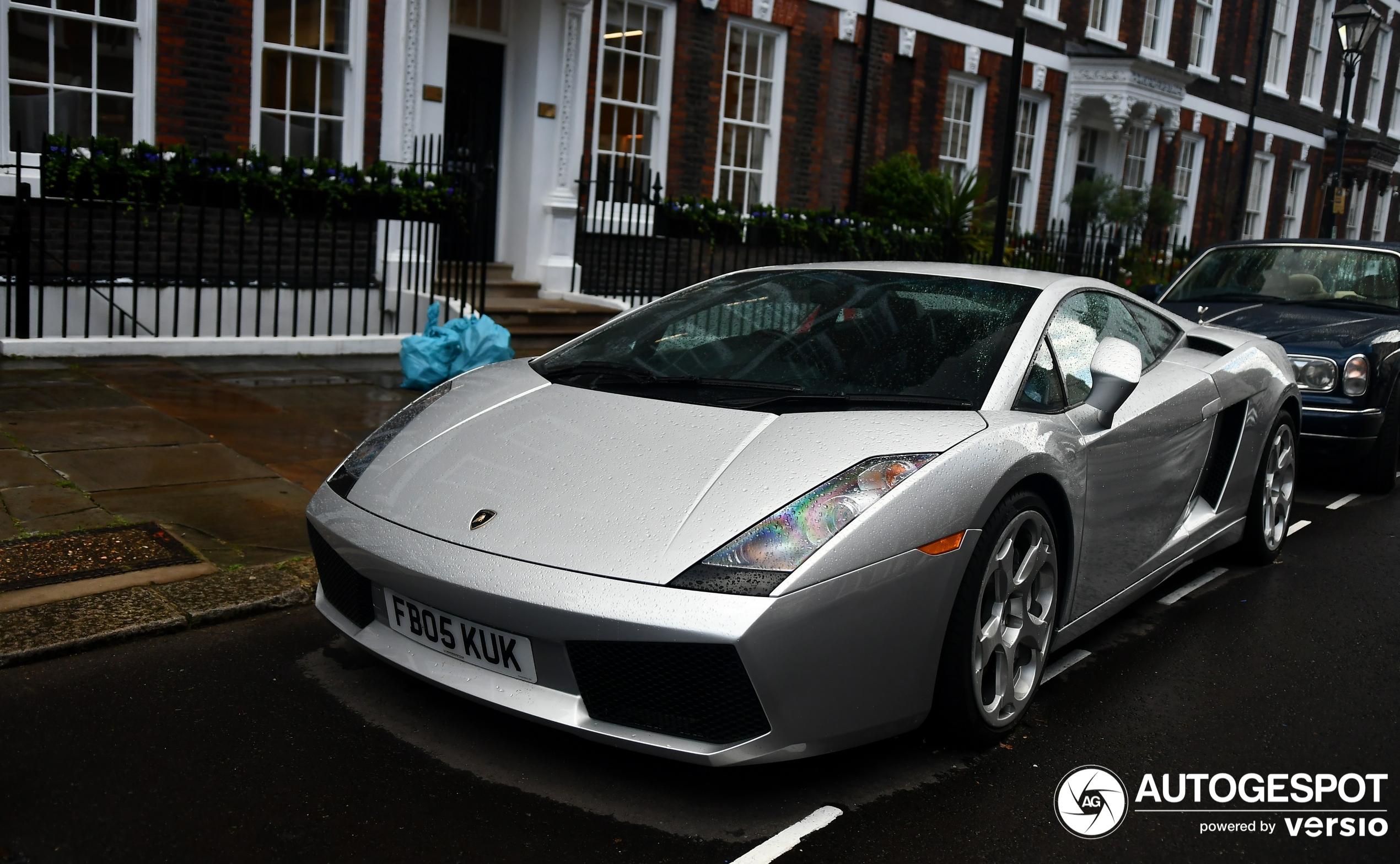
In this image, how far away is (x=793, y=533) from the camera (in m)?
3.00

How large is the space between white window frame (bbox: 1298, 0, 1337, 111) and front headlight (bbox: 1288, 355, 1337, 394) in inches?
896

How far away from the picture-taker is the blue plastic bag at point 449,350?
8773 mm

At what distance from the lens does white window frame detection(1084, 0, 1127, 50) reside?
792 inches

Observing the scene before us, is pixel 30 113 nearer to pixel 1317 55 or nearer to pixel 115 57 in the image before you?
pixel 115 57

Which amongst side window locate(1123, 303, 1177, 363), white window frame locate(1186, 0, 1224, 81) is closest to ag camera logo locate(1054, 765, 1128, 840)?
side window locate(1123, 303, 1177, 363)

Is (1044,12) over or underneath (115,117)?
over

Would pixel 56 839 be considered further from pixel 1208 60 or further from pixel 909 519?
pixel 1208 60

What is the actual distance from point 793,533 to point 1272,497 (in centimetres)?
371

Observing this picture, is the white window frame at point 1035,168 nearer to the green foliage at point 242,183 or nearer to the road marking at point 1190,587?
the green foliage at point 242,183

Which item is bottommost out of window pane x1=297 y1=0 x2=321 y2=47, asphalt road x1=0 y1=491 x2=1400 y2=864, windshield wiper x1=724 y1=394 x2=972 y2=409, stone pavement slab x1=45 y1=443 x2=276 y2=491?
asphalt road x1=0 y1=491 x2=1400 y2=864

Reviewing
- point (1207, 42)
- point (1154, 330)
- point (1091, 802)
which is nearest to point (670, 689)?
point (1091, 802)

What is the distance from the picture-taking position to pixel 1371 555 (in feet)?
20.0

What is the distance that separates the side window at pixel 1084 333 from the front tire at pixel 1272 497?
117 cm

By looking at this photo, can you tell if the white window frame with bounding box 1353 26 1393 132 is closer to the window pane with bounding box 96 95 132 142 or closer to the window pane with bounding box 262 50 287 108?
the window pane with bounding box 262 50 287 108
